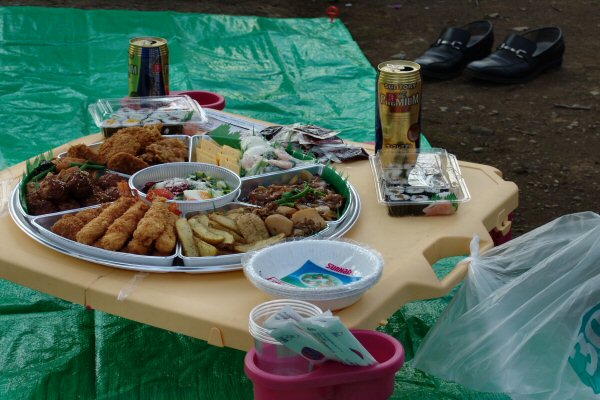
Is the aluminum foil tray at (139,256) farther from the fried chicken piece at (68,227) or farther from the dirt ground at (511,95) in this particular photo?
the dirt ground at (511,95)

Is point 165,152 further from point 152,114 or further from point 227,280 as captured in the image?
point 227,280

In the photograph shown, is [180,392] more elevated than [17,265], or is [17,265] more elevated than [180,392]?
[17,265]

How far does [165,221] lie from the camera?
1.72m

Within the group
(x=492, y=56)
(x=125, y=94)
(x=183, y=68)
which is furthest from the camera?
(x=492, y=56)

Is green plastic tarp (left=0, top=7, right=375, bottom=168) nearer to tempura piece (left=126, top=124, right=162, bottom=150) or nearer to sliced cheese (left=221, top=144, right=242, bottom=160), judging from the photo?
tempura piece (left=126, top=124, right=162, bottom=150)

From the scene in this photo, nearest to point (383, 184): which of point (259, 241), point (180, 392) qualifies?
point (259, 241)

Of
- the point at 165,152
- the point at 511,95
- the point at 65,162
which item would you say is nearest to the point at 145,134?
the point at 165,152

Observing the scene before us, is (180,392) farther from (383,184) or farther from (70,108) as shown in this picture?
(70,108)

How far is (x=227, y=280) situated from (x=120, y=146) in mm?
644

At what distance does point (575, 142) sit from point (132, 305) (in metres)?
2.59

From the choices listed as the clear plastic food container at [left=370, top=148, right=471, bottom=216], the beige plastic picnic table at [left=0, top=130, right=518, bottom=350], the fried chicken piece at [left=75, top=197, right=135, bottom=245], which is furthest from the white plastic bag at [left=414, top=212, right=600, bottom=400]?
the fried chicken piece at [left=75, top=197, right=135, bottom=245]

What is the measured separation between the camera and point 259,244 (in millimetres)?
1710

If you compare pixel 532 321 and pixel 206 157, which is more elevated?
pixel 206 157

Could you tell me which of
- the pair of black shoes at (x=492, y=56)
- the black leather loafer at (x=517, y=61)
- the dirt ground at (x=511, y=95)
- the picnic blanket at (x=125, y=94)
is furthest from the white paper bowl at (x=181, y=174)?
the black leather loafer at (x=517, y=61)
